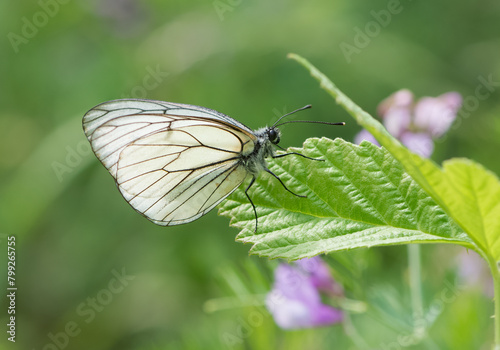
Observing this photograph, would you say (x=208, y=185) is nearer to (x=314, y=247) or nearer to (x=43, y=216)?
(x=314, y=247)

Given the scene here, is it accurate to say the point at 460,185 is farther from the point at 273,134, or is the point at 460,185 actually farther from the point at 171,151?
the point at 171,151

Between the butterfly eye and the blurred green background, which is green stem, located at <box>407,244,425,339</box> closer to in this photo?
the butterfly eye

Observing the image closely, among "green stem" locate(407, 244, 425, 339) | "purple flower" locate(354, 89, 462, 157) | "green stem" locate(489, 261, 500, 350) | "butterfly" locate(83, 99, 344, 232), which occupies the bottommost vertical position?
"green stem" locate(407, 244, 425, 339)

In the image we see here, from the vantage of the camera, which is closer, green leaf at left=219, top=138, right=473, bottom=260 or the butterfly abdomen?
green leaf at left=219, top=138, right=473, bottom=260

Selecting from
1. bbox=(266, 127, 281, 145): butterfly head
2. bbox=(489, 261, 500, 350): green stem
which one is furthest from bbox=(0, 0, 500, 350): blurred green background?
bbox=(489, 261, 500, 350): green stem

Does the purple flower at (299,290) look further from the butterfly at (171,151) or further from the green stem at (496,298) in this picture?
the green stem at (496,298)

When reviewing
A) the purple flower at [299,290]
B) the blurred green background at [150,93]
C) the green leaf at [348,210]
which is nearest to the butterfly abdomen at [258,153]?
the purple flower at [299,290]
